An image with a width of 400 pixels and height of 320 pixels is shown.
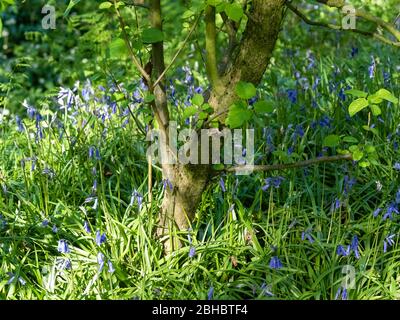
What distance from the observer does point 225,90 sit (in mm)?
3133

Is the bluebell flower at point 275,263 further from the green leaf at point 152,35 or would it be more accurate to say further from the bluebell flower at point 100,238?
the green leaf at point 152,35

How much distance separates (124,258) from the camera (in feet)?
10.7

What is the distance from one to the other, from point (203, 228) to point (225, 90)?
2.55 ft

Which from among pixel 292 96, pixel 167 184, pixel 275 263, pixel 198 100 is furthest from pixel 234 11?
pixel 292 96

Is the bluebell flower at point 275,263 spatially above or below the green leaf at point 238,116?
below

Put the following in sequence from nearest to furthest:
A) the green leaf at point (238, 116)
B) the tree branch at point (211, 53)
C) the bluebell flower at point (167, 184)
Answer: the green leaf at point (238, 116) < the tree branch at point (211, 53) < the bluebell flower at point (167, 184)

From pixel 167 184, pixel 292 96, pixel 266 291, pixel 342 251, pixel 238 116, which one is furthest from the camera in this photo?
pixel 292 96

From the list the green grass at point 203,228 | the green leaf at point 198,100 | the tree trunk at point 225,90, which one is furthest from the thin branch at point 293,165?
the green leaf at point 198,100

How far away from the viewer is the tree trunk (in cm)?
297

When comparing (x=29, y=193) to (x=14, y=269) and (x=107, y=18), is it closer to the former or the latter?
(x=14, y=269)

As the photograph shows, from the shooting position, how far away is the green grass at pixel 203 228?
3.06m

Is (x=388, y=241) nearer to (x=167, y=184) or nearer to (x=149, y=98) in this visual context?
(x=167, y=184)

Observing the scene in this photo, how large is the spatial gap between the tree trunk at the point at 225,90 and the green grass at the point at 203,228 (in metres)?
0.08
